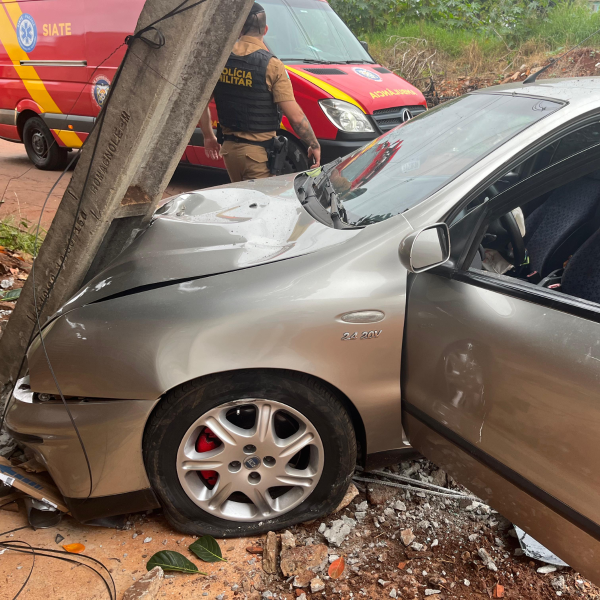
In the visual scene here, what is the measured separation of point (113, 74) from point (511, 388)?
16.5 ft

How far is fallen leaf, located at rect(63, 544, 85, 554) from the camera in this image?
212cm

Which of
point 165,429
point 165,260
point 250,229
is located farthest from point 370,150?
point 165,429

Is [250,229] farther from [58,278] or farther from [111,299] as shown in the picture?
[58,278]

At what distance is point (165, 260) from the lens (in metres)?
2.12

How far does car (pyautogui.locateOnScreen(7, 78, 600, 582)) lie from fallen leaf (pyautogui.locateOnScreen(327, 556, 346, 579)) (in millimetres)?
188

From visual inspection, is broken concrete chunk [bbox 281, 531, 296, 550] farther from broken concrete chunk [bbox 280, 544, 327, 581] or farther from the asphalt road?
the asphalt road

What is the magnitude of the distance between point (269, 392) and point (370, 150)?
4.70ft

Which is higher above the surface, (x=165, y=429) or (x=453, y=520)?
(x=165, y=429)

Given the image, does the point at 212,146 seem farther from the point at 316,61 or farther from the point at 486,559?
the point at 486,559

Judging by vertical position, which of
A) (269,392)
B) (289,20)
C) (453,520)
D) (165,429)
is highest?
(289,20)

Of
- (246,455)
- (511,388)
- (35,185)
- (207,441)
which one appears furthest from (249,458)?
(35,185)

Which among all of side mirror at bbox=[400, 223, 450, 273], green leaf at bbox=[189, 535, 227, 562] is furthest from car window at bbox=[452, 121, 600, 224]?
→ green leaf at bbox=[189, 535, 227, 562]

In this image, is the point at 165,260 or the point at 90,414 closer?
the point at 90,414

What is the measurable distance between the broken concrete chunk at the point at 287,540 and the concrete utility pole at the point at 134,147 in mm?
1382
